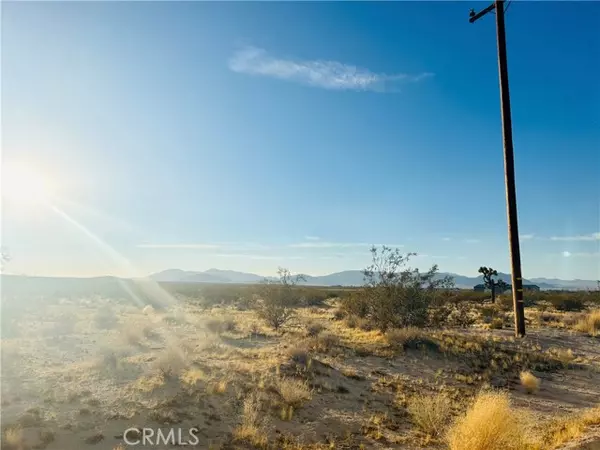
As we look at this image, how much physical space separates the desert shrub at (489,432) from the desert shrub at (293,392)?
405 centimetres

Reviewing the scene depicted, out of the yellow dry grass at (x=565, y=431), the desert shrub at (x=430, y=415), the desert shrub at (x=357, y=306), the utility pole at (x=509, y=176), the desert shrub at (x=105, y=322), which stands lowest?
the desert shrub at (x=430, y=415)

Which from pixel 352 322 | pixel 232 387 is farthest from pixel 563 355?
pixel 232 387

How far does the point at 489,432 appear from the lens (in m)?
8.07

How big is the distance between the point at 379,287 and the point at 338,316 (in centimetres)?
735

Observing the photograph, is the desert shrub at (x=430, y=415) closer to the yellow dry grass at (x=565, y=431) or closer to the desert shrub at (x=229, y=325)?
the yellow dry grass at (x=565, y=431)

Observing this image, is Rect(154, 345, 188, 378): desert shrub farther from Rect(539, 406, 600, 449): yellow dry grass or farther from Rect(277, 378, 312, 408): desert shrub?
Rect(539, 406, 600, 449): yellow dry grass

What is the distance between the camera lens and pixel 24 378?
1208 cm

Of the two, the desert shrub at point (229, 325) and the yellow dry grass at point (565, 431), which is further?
the desert shrub at point (229, 325)

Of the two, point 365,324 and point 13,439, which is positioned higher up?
point 365,324

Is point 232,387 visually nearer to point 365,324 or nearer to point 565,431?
point 565,431

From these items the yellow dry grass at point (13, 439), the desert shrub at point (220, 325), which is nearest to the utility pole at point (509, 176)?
the desert shrub at point (220, 325)

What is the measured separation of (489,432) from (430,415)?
8.18 feet

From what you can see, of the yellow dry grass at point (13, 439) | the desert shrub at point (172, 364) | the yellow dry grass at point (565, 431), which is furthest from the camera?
the desert shrub at point (172, 364)

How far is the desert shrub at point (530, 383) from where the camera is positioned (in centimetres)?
1347
